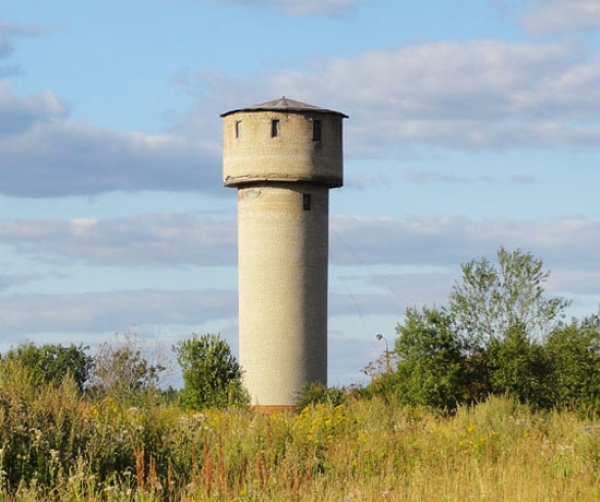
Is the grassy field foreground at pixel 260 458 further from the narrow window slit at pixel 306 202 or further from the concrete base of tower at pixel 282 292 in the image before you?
the narrow window slit at pixel 306 202

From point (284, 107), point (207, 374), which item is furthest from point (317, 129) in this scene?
point (207, 374)

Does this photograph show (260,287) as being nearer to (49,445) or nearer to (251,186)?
(251,186)

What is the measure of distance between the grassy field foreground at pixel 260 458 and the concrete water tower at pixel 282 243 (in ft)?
58.0

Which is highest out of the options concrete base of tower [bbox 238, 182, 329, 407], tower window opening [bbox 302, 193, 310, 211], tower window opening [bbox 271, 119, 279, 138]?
tower window opening [bbox 271, 119, 279, 138]

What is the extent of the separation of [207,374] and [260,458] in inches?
1051

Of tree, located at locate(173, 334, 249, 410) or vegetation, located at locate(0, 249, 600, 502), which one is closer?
vegetation, located at locate(0, 249, 600, 502)

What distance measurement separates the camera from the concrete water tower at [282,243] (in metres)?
37.2

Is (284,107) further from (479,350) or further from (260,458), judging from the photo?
(260,458)

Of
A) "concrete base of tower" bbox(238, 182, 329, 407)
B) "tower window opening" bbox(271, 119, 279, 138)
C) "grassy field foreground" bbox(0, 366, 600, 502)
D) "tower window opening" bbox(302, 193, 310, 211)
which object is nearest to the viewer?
"grassy field foreground" bbox(0, 366, 600, 502)

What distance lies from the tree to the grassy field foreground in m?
17.2

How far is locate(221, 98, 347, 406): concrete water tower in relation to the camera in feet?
122

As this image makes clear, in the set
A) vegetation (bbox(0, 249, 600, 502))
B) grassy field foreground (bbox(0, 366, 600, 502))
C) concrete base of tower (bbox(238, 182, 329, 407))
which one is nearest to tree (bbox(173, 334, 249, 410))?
concrete base of tower (bbox(238, 182, 329, 407))

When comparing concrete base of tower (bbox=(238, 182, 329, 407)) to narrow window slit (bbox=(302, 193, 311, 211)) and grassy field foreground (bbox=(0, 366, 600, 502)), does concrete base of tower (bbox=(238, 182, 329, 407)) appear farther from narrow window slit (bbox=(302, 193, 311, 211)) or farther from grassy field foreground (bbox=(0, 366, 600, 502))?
grassy field foreground (bbox=(0, 366, 600, 502))

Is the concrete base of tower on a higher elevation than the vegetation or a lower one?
higher
